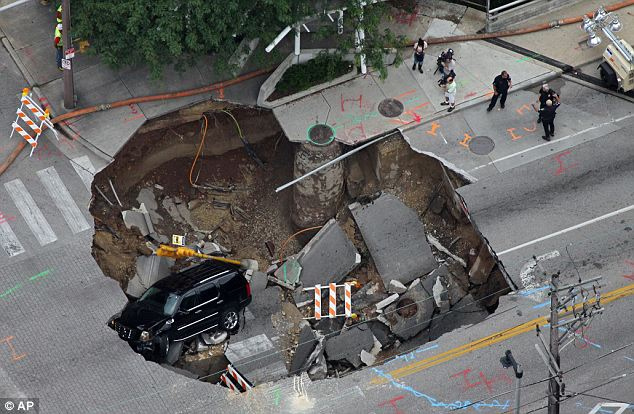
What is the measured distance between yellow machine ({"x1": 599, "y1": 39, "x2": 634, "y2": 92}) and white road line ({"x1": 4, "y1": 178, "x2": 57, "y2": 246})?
51.1ft

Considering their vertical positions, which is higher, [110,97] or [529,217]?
[110,97]

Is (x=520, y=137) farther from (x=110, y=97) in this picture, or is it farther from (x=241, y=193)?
(x=110, y=97)

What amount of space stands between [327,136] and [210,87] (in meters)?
3.58

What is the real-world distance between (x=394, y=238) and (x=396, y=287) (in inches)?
57.5

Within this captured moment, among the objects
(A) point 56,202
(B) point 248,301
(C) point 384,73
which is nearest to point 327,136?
(C) point 384,73

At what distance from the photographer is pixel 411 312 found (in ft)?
88.3

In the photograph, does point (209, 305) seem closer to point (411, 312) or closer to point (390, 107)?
point (411, 312)

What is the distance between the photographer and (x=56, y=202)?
27.0 m

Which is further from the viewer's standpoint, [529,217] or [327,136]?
[327,136]

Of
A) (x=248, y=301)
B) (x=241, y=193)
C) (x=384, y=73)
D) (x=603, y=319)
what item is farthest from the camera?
(x=241, y=193)

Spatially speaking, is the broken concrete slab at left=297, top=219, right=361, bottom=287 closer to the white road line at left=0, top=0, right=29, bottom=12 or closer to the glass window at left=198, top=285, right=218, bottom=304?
the glass window at left=198, top=285, right=218, bottom=304

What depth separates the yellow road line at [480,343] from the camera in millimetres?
24234

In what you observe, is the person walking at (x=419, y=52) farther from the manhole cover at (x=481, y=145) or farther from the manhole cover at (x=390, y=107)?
the manhole cover at (x=481, y=145)

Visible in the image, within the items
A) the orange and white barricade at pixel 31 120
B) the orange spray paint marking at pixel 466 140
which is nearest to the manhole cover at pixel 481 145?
the orange spray paint marking at pixel 466 140
